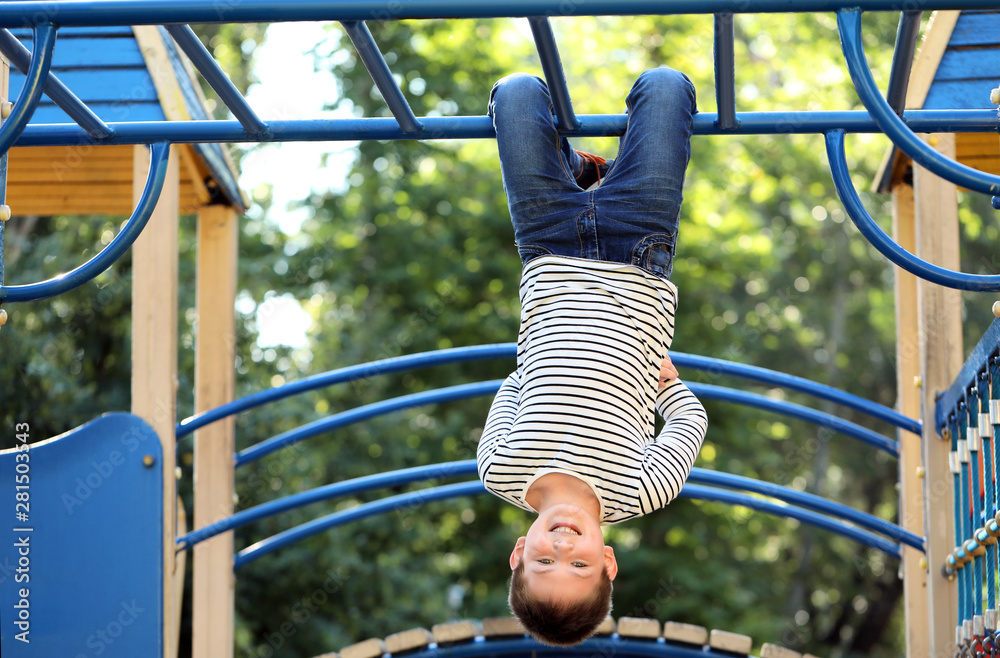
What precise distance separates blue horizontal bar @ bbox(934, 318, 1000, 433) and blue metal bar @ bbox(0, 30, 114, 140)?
2.63 meters

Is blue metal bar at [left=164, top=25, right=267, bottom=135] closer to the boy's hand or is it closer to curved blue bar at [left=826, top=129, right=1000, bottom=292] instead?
the boy's hand

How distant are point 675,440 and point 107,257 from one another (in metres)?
1.66

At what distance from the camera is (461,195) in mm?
11602

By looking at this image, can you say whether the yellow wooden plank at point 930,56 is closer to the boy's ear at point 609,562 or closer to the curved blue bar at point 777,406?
the curved blue bar at point 777,406

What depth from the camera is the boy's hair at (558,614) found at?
9.27 feet

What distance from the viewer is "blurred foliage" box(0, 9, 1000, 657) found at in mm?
9219

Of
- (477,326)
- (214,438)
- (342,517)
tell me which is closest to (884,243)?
(342,517)

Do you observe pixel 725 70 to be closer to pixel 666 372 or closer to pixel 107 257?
pixel 666 372

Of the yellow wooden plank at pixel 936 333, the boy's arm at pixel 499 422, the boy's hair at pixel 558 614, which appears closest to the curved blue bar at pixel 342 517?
the boy's arm at pixel 499 422

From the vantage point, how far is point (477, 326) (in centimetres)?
1109

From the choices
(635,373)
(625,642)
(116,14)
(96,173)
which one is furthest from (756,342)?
(116,14)

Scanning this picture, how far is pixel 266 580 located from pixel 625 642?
542cm

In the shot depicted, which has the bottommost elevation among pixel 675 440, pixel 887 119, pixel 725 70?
pixel 675 440

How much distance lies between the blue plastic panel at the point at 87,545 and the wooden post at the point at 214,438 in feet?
2.08
